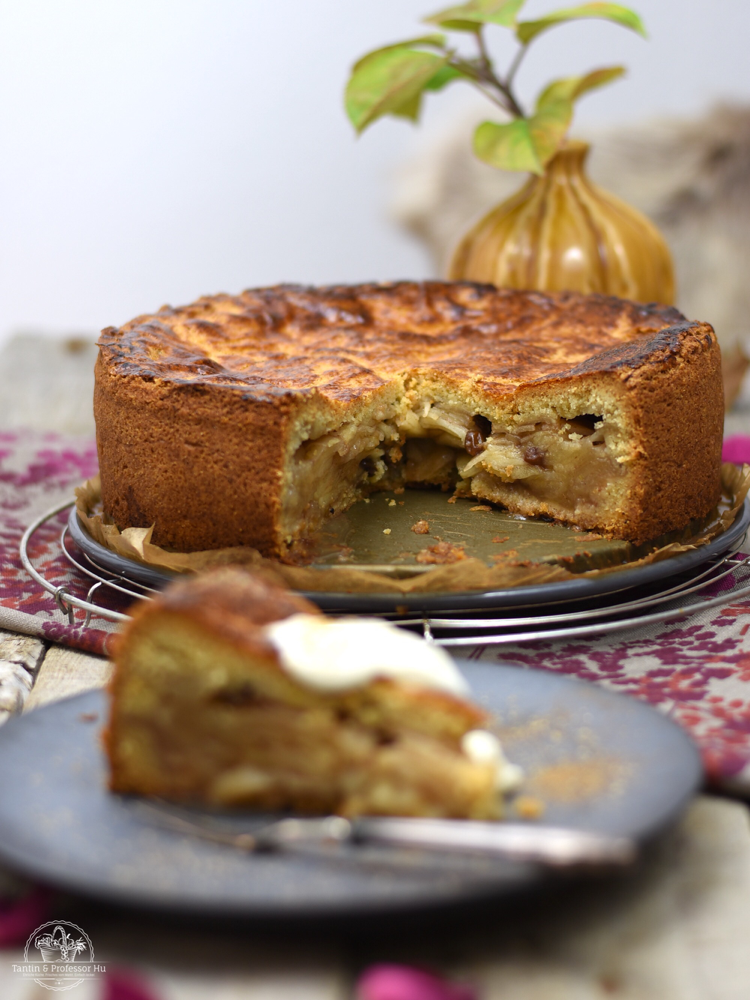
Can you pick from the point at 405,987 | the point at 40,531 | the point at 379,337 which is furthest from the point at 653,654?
the point at 40,531

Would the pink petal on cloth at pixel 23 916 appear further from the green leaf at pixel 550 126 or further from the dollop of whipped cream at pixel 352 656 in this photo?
the green leaf at pixel 550 126

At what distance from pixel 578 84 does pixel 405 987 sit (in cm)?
424

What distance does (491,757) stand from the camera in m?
2.00

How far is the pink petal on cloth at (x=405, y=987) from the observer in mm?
1719

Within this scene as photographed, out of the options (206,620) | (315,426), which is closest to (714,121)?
(315,426)

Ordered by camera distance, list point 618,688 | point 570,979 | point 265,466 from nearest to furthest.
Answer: point 570,979 → point 618,688 → point 265,466

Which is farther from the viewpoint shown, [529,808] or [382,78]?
[382,78]

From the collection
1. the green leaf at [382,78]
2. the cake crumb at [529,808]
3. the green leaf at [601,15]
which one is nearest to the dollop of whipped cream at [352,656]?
the cake crumb at [529,808]

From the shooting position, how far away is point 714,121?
7.18 metres

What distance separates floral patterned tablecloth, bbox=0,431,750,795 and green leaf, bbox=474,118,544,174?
2.32 meters

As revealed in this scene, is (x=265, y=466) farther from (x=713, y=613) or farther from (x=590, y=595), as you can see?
(x=713, y=613)

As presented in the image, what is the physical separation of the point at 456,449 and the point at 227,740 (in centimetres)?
225

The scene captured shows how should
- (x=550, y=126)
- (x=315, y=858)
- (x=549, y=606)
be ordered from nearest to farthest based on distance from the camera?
(x=315, y=858), (x=549, y=606), (x=550, y=126)

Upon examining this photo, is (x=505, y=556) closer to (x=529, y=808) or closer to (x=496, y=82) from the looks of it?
(x=529, y=808)
